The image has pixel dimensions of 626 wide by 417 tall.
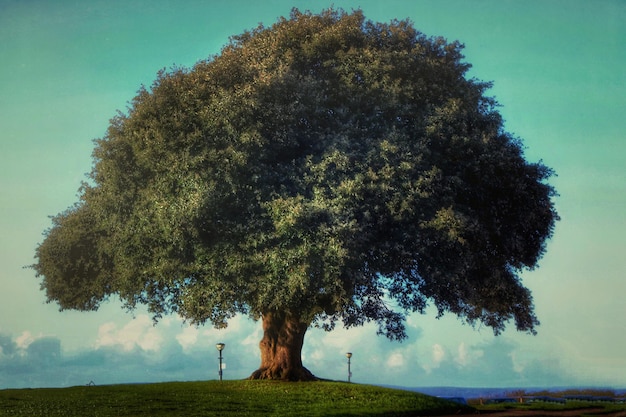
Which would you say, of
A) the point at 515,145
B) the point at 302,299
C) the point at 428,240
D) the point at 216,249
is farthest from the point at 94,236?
the point at 515,145

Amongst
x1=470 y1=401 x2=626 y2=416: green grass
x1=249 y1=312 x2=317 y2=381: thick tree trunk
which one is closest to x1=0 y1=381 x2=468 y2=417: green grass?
x1=249 y1=312 x2=317 y2=381: thick tree trunk

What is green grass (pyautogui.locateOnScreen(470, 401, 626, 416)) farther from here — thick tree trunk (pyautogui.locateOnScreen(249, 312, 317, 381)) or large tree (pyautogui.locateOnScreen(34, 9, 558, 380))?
thick tree trunk (pyautogui.locateOnScreen(249, 312, 317, 381))

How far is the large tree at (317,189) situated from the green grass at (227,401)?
3051 millimetres

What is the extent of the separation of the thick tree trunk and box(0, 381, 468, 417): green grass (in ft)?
4.08

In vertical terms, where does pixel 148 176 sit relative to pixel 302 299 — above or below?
above

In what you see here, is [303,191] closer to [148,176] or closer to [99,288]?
[148,176]

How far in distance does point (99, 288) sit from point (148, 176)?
8988mm

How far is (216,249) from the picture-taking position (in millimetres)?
31234

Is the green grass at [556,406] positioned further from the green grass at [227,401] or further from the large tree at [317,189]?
the large tree at [317,189]

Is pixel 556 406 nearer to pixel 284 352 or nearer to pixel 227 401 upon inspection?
pixel 284 352

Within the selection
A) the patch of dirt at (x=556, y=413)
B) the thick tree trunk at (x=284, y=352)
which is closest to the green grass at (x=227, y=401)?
the thick tree trunk at (x=284, y=352)

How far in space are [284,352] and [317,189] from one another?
10628 mm

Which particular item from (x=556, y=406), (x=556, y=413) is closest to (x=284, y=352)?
(x=556, y=413)

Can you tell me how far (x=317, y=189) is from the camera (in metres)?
29.4
